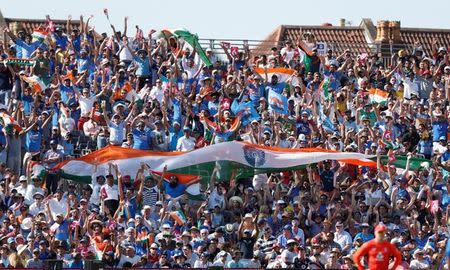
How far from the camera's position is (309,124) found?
3969cm

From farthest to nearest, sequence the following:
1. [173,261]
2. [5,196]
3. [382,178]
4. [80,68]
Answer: [80,68], [382,178], [5,196], [173,261]

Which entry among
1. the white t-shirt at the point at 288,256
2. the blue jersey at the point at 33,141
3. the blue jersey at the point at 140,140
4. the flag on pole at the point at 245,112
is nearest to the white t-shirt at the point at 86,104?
the blue jersey at the point at 140,140

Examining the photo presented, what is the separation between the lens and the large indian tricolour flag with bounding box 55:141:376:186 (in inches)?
1473

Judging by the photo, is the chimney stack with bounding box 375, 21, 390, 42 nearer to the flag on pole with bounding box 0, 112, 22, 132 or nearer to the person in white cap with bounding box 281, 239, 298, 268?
the flag on pole with bounding box 0, 112, 22, 132

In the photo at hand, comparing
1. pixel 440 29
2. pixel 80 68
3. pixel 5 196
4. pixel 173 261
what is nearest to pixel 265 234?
pixel 173 261

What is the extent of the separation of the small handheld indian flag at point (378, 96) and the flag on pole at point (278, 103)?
2479mm

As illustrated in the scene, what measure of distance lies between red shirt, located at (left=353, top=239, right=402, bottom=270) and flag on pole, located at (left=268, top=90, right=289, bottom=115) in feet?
39.1

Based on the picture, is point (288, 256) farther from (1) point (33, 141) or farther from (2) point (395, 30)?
(2) point (395, 30)

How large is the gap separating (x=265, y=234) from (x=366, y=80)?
347 inches

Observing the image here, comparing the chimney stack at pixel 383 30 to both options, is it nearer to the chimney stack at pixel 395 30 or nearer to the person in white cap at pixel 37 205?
the chimney stack at pixel 395 30

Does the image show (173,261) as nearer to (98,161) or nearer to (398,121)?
(98,161)

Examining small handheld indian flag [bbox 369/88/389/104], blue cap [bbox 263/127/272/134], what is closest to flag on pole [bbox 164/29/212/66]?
small handheld indian flag [bbox 369/88/389/104]

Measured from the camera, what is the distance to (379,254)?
92.9ft

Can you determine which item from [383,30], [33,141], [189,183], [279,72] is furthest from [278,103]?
[383,30]
